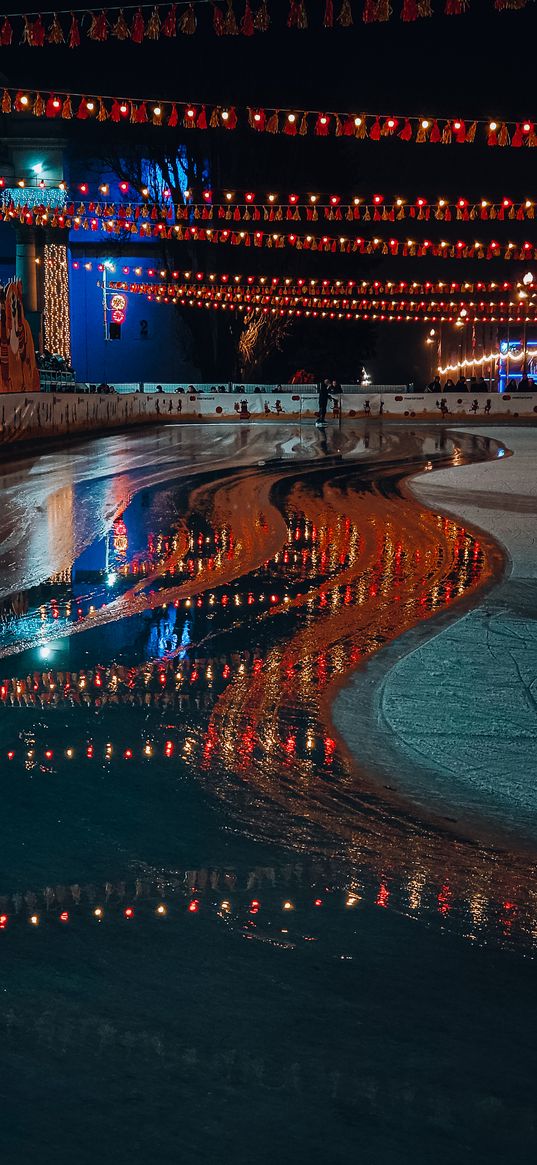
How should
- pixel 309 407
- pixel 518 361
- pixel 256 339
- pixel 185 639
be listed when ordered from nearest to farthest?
pixel 185 639 < pixel 309 407 < pixel 256 339 < pixel 518 361

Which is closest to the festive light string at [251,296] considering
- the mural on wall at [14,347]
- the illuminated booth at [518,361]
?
the mural on wall at [14,347]

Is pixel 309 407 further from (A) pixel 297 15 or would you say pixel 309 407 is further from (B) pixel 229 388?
(A) pixel 297 15

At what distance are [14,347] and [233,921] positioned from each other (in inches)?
1146

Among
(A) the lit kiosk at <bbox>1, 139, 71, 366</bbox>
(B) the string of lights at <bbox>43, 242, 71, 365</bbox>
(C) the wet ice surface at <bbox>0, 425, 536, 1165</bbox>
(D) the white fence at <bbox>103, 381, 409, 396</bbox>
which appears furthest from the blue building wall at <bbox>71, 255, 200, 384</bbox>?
(C) the wet ice surface at <bbox>0, 425, 536, 1165</bbox>

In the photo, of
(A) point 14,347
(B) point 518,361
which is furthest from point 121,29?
(B) point 518,361

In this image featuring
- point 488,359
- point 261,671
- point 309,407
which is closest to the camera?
point 261,671

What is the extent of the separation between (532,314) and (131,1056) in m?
98.3

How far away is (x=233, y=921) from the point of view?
157 inches

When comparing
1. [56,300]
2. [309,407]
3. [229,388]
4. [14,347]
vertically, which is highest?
[56,300]

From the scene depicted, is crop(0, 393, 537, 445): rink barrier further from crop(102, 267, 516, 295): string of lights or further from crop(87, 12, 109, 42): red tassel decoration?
crop(87, 12, 109, 42): red tassel decoration

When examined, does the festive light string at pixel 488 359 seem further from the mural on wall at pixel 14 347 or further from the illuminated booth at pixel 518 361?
the mural on wall at pixel 14 347

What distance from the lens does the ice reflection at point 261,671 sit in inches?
183

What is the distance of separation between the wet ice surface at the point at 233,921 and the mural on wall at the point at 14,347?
22093 mm

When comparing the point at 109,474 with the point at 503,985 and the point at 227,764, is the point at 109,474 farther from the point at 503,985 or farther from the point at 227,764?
the point at 503,985
